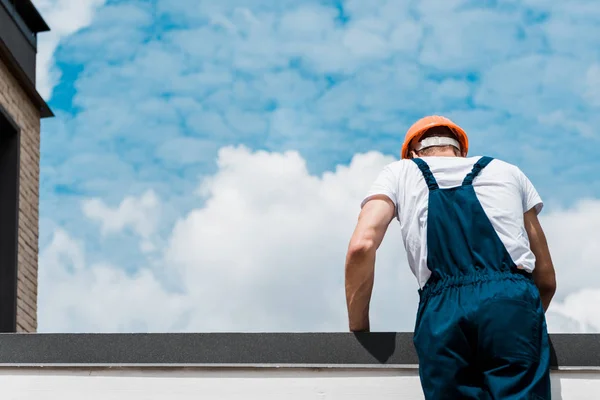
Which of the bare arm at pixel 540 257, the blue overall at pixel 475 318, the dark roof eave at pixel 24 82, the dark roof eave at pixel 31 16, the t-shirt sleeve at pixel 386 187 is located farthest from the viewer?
the dark roof eave at pixel 31 16

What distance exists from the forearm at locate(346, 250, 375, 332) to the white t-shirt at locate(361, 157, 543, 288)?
145 millimetres

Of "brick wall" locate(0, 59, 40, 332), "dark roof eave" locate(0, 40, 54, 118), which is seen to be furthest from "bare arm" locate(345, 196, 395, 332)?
"dark roof eave" locate(0, 40, 54, 118)

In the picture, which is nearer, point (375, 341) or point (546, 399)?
point (546, 399)

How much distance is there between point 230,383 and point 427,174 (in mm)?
1101

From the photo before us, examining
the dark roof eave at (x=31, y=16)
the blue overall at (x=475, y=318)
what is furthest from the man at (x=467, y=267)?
the dark roof eave at (x=31, y=16)

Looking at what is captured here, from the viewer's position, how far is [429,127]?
11.1 ft

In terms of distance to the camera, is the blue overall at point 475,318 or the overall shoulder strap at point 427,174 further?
the overall shoulder strap at point 427,174

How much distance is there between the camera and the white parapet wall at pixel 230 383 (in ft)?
11.1

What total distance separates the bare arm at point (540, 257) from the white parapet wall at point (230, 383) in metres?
0.35

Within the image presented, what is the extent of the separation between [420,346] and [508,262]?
40 cm

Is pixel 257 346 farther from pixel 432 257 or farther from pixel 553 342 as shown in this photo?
pixel 553 342

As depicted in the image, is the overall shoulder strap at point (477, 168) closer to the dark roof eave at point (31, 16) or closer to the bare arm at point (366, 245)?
the bare arm at point (366, 245)

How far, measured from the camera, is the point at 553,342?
3.36 metres

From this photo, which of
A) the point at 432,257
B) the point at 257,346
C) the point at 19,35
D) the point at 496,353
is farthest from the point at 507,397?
the point at 19,35
